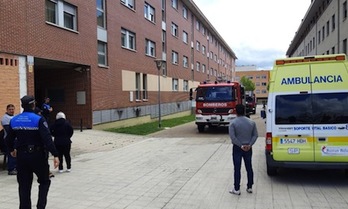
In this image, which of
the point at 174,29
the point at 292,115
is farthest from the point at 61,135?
the point at 174,29

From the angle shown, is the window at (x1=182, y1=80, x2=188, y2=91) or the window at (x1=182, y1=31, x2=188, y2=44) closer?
the window at (x1=182, y1=80, x2=188, y2=91)

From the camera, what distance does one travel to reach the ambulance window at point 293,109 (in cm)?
736

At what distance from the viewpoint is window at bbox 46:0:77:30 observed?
51.0ft

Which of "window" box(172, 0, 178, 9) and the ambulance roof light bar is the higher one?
"window" box(172, 0, 178, 9)

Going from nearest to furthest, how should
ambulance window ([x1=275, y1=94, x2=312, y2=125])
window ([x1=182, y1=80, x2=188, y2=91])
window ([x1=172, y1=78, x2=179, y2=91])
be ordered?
ambulance window ([x1=275, y1=94, x2=312, y2=125])
window ([x1=172, y1=78, x2=179, y2=91])
window ([x1=182, y1=80, x2=188, y2=91])

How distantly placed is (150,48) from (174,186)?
22.7 meters

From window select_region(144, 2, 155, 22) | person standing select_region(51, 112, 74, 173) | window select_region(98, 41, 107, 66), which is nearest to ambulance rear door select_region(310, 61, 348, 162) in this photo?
person standing select_region(51, 112, 74, 173)

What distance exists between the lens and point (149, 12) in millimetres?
28969

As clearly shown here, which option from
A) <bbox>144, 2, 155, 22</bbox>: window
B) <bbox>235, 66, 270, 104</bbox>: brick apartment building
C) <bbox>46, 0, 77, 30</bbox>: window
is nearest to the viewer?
<bbox>46, 0, 77, 30</bbox>: window

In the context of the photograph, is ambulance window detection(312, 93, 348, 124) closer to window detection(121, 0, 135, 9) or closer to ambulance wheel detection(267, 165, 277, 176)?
ambulance wheel detection(267, 165, 277, 176)

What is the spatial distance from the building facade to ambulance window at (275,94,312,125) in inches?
860

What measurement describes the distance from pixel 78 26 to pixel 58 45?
2.24 meters

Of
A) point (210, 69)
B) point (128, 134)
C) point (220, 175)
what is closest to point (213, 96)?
point (128, 134)

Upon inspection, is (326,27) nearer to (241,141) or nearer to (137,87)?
(137,87)
